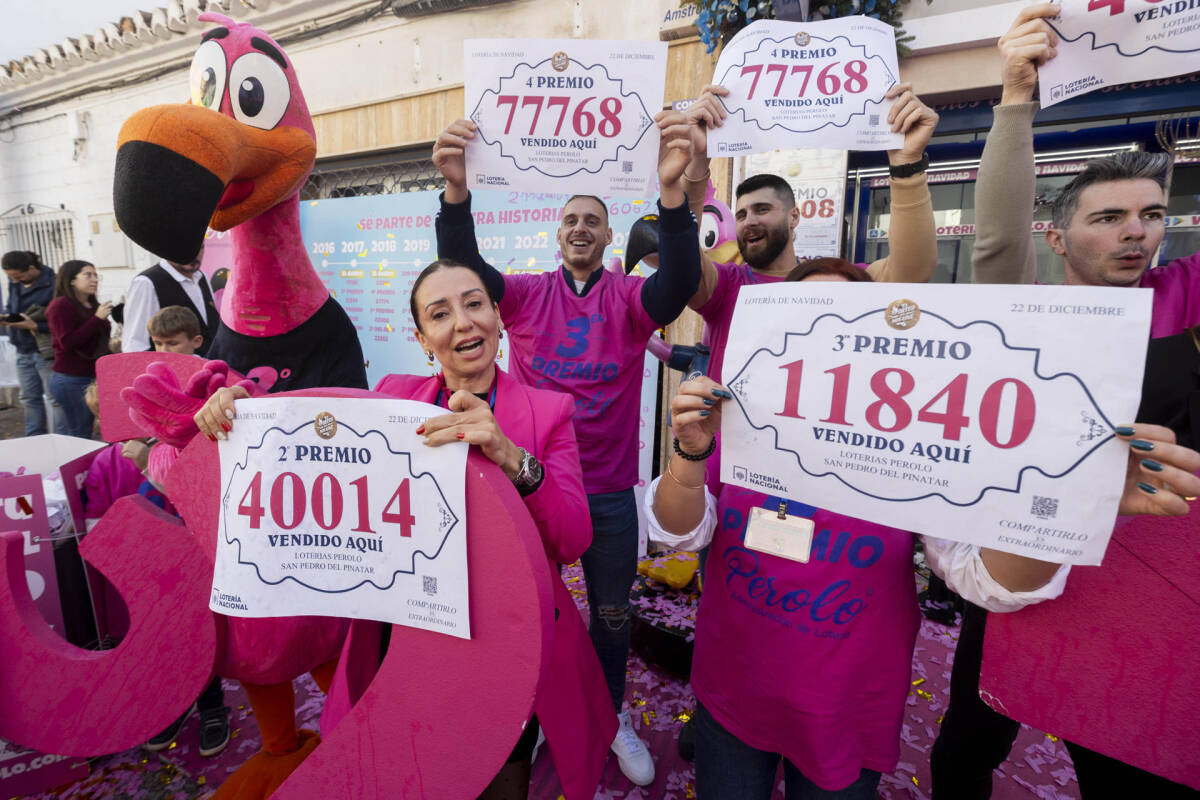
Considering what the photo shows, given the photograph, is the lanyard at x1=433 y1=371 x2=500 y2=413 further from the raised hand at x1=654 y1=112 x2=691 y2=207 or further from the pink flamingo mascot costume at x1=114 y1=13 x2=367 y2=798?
the raised hand at x1=654 y1=112 x2=691 y2=207

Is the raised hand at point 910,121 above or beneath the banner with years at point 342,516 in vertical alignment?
above

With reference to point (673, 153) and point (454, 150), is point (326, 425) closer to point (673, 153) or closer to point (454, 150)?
point (454, 150)

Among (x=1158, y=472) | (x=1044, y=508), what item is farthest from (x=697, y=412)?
(x=1158, y=472)

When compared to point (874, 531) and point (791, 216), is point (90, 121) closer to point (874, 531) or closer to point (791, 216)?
point (791, 216)

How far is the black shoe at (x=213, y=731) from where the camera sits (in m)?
2.07

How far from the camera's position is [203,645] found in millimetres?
1188

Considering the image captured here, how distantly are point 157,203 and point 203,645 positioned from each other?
1068 mm

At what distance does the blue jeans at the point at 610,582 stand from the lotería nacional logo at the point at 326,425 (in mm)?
1172

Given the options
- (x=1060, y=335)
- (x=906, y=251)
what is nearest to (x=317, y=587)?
(x=1060, y=335)

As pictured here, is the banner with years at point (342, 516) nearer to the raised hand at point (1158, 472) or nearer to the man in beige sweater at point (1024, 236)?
the raised hand at point (1158, 472)

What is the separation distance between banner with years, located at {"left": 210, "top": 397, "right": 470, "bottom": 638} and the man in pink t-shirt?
1014mm

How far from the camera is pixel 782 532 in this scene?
3.76 feet

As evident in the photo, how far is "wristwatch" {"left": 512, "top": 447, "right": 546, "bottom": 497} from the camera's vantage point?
1.09 m

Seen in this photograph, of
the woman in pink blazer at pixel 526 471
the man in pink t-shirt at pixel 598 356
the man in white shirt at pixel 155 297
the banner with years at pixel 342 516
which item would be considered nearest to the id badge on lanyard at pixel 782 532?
the woman in pink blazer at pixel 526 471
